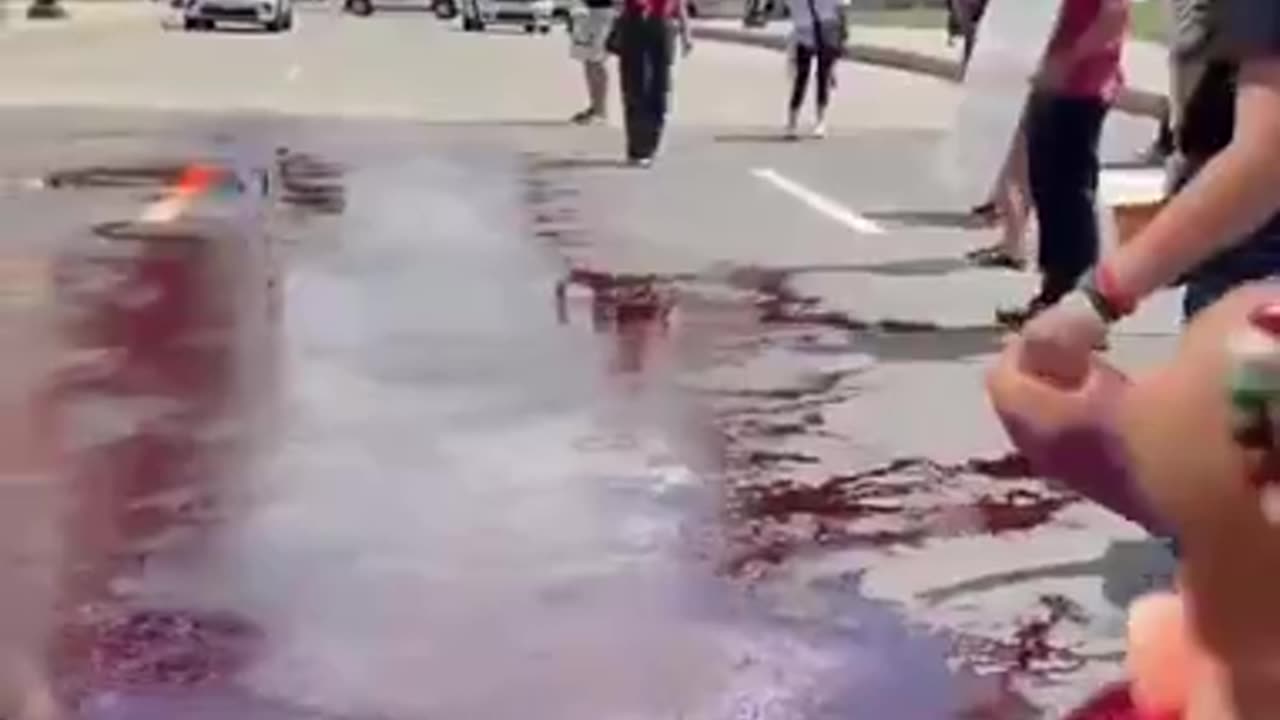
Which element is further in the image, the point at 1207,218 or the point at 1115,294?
the point at 1115,294

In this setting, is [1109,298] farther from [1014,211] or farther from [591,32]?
[591,32]

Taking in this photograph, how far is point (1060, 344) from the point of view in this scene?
3047 millimetres

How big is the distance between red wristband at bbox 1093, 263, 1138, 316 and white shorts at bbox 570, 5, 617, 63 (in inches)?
754

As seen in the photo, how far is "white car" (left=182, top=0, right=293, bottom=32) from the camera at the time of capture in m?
56.2

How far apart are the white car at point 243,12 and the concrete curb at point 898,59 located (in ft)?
26.3

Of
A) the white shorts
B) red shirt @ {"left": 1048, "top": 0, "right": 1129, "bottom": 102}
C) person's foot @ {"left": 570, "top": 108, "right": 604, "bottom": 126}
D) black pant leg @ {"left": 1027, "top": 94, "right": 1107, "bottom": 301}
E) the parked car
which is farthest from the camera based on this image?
the parked car

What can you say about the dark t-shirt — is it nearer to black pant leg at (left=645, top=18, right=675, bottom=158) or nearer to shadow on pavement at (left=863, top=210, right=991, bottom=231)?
shadow on pavement at (left=863, top=210, right=991, bottom=231)

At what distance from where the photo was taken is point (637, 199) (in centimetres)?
1797

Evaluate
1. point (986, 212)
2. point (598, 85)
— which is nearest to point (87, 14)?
point (598, 85)

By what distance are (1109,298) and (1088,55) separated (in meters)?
7.22

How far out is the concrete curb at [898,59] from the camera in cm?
2455

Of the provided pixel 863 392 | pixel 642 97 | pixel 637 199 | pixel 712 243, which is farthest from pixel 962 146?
pixel 642 97

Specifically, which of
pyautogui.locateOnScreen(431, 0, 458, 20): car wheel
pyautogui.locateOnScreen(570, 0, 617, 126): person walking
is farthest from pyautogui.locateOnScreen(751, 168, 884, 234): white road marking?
pyautogui.locateOnScreen(431, 0, 458, 20): car wheel

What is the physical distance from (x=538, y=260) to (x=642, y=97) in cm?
665
